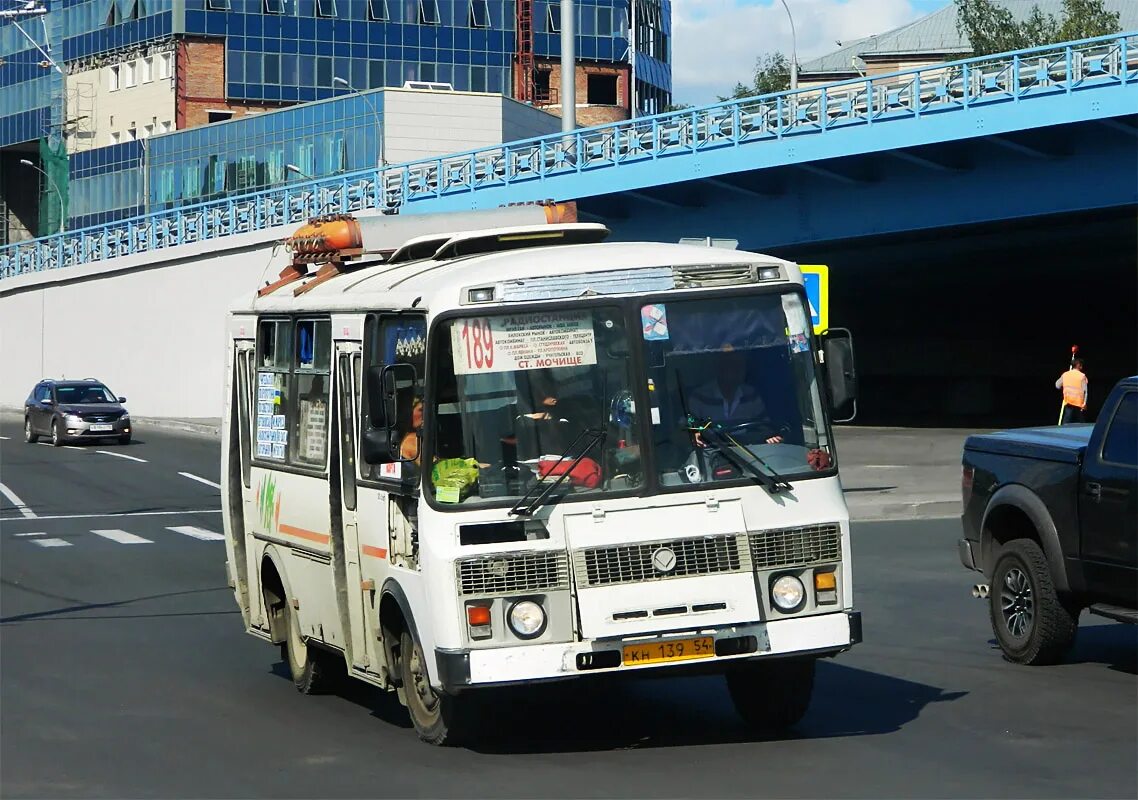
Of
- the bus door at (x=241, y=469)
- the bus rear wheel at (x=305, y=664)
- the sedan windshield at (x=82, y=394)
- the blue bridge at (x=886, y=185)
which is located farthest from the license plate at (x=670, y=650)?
the sedan windshield at (x=82, y=394)

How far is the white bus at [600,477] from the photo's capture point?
8.59 m

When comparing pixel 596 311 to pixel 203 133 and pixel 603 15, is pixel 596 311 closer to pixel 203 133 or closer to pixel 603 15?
pixel 203 133

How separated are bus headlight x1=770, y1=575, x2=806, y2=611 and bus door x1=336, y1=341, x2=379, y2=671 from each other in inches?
87.1

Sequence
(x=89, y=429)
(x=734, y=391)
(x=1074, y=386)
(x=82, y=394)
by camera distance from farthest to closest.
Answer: (x=82, y=394) < (x=89, y=429) < (x=1074, y=386) < (x=734, y=391)

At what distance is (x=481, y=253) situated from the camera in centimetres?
1049

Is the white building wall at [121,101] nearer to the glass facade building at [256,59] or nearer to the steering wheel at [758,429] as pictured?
the glass facade building at [256,59]

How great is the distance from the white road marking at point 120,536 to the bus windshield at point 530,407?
1415 cm

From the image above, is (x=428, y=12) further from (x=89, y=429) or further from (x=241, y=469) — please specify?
(x=241, y=469)

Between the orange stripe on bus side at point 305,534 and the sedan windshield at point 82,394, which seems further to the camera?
the sedan windshield at point 82,394

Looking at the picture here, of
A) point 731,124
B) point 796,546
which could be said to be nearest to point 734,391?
point 796,546

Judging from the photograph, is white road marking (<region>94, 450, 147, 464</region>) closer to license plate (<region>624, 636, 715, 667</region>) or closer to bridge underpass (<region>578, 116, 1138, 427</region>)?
bridge underpass (<region>578, 116, 1138, 427</region>)

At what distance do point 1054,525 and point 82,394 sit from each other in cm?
3655

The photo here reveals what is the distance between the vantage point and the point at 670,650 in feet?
28.3

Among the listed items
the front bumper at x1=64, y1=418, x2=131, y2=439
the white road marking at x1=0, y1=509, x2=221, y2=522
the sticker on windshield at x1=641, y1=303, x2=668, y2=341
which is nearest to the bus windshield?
the sticker on windshield at x1=641, y1=303, x2=668, y2=341
